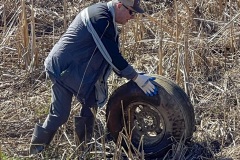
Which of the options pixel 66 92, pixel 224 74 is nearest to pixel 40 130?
pixel 66 92

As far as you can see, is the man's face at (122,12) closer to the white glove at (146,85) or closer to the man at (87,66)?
the man at (87,66)

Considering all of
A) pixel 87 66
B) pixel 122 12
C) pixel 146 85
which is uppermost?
pixel 122 12

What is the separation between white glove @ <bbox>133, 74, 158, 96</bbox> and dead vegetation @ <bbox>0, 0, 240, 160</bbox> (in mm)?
524

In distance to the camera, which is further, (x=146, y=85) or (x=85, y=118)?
(x=85, y=118)

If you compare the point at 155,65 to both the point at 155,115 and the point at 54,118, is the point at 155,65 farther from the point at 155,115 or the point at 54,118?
the point at 54,118

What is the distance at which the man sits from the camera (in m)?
5.42

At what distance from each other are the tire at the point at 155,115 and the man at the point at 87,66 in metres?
0.13

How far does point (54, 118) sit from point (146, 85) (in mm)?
843

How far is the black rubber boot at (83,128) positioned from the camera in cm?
578

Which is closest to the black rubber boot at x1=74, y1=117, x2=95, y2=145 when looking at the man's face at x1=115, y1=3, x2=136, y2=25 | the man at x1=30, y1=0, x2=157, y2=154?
the man at x1=30, y1=0, x2=157, y2=154

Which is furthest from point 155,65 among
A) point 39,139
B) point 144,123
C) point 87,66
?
point 39,139

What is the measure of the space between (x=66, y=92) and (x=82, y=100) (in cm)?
16

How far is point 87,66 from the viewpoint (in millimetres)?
5555

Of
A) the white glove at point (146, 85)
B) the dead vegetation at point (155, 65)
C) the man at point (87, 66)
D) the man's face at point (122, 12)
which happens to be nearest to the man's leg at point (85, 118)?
the man at point (87, 66)
